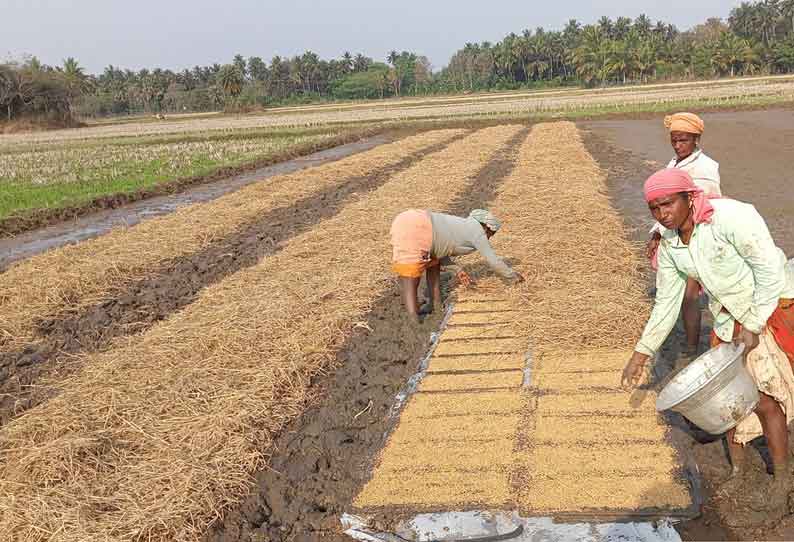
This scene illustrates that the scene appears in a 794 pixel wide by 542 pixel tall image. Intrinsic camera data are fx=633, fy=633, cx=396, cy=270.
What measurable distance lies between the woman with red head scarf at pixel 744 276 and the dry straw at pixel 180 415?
2277 mm

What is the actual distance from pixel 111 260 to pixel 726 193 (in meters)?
8.66

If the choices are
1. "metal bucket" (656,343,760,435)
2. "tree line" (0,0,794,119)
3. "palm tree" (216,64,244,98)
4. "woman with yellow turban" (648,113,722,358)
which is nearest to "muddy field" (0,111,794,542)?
"metal bucket" (656,343,760,435)

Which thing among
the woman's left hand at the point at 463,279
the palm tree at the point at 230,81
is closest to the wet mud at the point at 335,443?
the woman's left hand at the point at 463,279

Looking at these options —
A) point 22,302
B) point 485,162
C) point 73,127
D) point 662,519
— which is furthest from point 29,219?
point 73,127

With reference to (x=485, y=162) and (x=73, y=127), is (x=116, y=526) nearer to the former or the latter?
(x=485, y=162)

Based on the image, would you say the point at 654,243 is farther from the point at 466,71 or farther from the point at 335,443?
the point at 466,71

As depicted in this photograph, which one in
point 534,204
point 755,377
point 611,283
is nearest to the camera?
point 755,377

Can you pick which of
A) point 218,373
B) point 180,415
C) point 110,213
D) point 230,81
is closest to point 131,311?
point 218,373

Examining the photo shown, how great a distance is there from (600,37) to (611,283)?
77918 mm

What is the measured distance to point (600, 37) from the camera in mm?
74812

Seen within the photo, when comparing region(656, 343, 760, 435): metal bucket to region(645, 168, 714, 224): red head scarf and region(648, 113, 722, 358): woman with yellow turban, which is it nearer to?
region(645, 168, 714, 224): red head scarf

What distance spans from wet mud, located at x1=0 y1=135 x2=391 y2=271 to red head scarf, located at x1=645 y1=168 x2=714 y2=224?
8.03 m

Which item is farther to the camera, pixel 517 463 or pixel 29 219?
pixel 29 219

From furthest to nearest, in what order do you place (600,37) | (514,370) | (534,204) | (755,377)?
(600,37)
(534,204)
(514,370)
(755,377)
